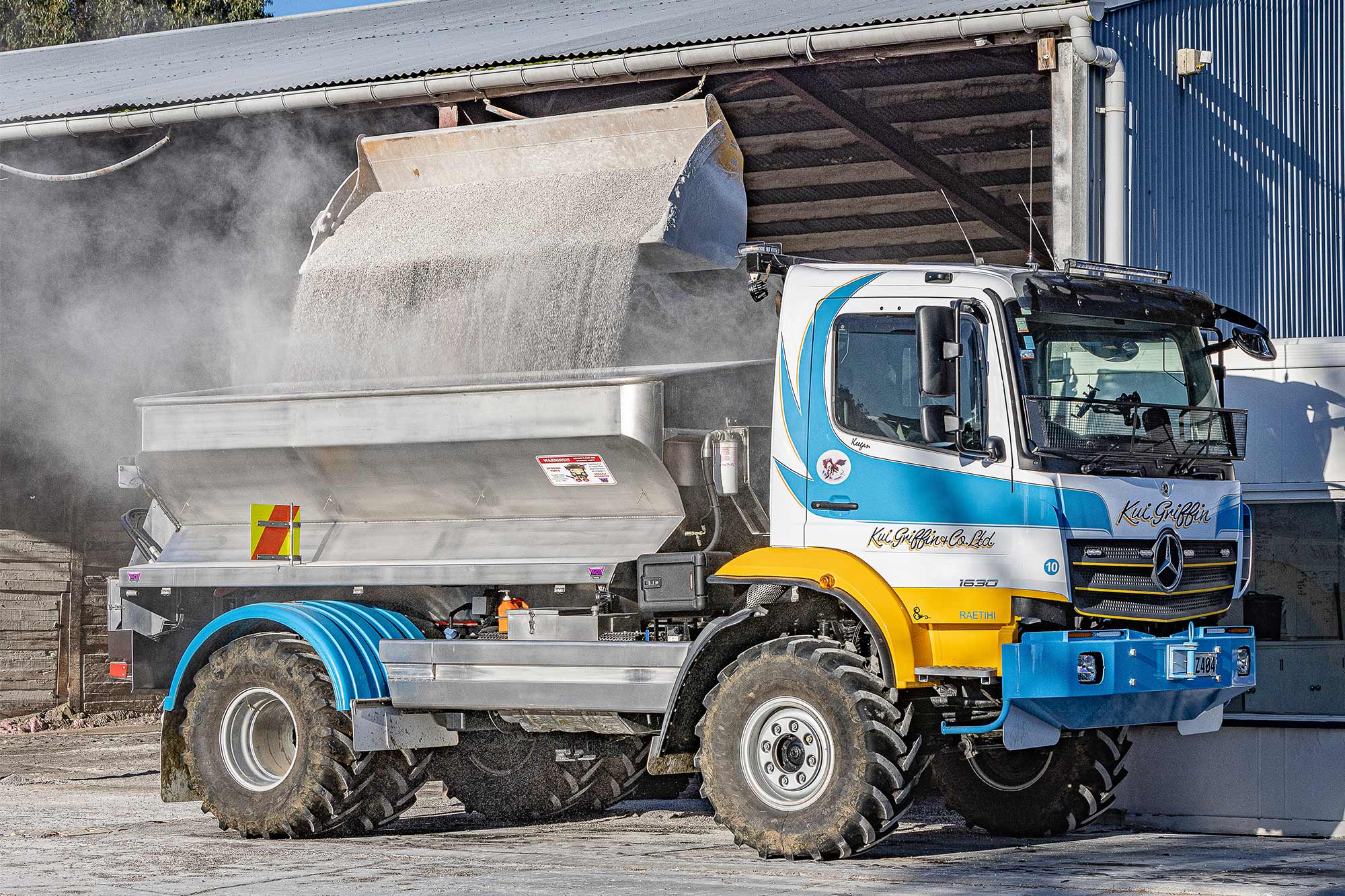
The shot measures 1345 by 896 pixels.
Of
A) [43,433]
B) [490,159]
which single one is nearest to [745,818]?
[490,159]

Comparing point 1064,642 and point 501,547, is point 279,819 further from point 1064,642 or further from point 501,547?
point 1064,642

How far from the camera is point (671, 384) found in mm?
9445

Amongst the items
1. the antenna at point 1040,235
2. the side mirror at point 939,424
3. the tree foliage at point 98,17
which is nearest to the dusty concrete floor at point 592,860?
the side mirror at point 939,424

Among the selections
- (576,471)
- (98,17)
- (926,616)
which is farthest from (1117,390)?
(98,17)

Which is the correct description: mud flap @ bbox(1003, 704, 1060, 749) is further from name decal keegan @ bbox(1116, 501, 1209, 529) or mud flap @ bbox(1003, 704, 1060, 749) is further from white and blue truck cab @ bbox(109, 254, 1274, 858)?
name decal keegan @ bbox(1116, 501, 1209, 529)

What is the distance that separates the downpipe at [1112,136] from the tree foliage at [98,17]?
3234cm

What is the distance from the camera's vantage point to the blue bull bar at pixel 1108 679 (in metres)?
8.32

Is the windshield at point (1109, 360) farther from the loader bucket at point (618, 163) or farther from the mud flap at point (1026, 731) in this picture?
the loader bucket at point (618, 163)

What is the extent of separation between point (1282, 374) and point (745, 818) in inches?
188

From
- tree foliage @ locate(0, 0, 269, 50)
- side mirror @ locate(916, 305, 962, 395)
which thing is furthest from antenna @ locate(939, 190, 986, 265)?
tree foliage @ locate(0, 0, 269, 50)

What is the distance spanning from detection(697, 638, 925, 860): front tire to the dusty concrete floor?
19cm

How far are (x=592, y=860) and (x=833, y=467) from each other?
2283 mm

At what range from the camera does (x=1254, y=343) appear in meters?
9.56

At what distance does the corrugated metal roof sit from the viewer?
47.2 feet
